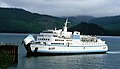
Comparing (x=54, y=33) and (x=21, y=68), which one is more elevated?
(x=54, y=33)

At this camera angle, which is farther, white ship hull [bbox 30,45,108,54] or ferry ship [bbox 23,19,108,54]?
ferry ship [bbox 23,19,108,54]

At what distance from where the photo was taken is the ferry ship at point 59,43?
87375 millimetres

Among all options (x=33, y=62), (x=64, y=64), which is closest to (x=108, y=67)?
(x=64, y=64)

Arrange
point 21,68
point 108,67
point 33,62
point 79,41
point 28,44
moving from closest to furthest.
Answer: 1. point 21,68
2. point 108,67
3. point 33,62
4. point 28,44
5. point 79,41

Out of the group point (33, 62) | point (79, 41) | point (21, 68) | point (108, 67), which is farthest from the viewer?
point (79, 41)

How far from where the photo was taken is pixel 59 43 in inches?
3546

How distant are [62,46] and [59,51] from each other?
1.68 metres

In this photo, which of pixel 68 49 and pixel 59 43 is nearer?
pixel 59 43

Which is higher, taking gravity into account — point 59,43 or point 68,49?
point 59,43

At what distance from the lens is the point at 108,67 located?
71.6 meters

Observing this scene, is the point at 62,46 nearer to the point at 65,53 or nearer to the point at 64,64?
the point at 65,53

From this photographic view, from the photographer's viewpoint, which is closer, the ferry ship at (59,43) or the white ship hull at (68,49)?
the white ship hull at (68,49)

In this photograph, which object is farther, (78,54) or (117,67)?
(78,54)

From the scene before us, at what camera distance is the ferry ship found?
87.4 metres
